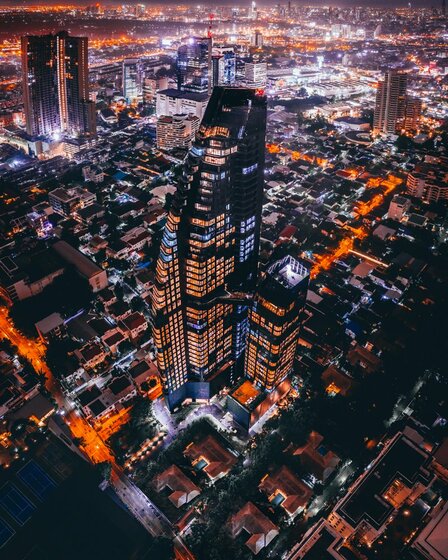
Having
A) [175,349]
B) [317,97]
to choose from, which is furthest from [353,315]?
[317,97]

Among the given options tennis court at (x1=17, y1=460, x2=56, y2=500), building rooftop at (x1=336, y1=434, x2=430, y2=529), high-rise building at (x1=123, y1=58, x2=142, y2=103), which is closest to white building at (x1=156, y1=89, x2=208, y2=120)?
high-rise building at (x1=123, y1=58, x2=142, y2=103)

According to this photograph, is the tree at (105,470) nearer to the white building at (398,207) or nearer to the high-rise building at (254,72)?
the white building at (398,207)

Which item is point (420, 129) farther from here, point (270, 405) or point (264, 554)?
point (264, 554)

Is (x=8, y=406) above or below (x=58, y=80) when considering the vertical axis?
below

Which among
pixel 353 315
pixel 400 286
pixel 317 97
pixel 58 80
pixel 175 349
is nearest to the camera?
pixel 175 349

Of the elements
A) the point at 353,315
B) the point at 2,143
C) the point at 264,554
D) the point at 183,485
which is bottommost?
the point at 264,554

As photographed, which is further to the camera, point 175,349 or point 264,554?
point 175,349

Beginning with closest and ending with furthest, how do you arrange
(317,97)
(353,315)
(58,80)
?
(353,315)
(58,80)
(317,97)

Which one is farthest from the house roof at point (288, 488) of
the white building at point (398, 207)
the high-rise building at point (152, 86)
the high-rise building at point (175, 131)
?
the high-rise building at point (152, 86)
